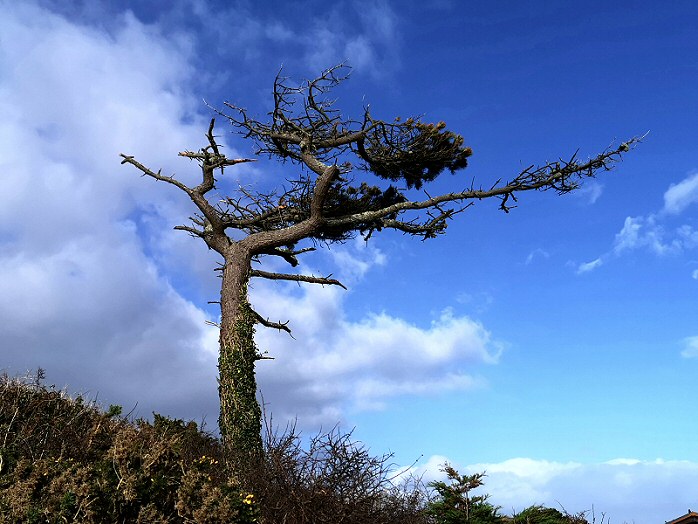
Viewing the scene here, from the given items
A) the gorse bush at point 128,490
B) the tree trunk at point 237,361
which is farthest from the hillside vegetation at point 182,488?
the tree trunk at point 237,361

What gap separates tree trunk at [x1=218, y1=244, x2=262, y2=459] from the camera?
52.8 ft

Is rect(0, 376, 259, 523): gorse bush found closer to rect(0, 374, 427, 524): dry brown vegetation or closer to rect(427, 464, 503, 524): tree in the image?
rect(0, 374, 427, 524): dry brown vegetation

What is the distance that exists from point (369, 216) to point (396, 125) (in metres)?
2.65

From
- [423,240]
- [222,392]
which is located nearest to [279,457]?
[222,392]

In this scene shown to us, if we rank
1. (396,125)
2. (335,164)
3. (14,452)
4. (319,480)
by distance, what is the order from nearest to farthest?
(319,480), (14,452), (335,164), (396,125)

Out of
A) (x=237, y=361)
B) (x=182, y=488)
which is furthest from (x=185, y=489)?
(x=237, y=361)

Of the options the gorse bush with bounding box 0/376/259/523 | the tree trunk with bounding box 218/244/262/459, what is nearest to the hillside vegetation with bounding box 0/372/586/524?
the gorse bush with bounding box 0/376/259/523

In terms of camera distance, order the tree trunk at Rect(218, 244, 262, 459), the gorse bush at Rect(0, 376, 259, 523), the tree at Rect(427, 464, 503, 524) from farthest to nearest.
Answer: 1. the tree trunk at Rect(218, 244, 262, 459)
2. the tree at Rect(427, 464, 503, 524)
3. the gorse bush at Rect(0, 376, 259, 523)

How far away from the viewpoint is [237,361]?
55.1ft

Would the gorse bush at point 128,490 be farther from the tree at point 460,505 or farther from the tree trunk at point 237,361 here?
the tree trunk at point 237,361

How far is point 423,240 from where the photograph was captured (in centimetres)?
1977

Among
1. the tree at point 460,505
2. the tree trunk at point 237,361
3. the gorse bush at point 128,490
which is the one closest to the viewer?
the gorse bush at point 128,490

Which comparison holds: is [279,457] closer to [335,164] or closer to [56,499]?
[56,499]

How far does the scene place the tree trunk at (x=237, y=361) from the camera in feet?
52.8
